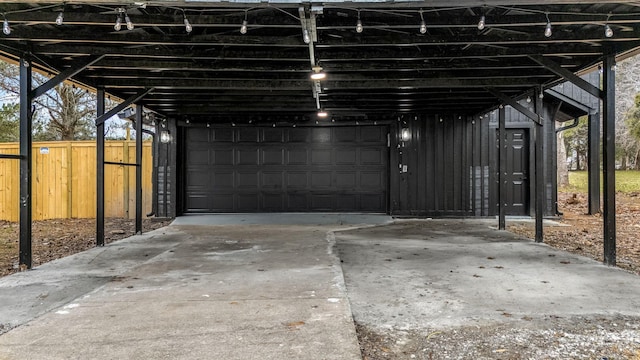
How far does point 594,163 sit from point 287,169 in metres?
7.28

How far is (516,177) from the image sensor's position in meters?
9.11

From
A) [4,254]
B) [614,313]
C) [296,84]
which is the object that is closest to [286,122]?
[296,84]

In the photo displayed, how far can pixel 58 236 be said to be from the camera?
688 centimetres

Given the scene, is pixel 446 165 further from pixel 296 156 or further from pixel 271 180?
pixel 271 180

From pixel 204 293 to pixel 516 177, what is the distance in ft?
25.8

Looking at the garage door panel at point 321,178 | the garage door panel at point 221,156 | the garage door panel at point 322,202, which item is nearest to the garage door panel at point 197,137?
the garage door panel at point 221,156

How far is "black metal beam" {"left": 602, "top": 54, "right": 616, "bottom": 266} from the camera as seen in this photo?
4.45 m

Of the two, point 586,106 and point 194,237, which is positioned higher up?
point 586,106

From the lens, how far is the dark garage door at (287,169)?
9438 mm

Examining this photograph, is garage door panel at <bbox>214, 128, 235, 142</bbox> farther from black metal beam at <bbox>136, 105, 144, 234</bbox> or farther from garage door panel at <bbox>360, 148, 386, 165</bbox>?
garage door panel at <bbox>360, 148, 386, 165</bbox>

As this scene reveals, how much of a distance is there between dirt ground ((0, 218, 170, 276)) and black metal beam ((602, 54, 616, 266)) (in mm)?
6354

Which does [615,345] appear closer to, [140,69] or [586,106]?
[140,69]

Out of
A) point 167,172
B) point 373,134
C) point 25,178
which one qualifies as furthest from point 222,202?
point 25,178

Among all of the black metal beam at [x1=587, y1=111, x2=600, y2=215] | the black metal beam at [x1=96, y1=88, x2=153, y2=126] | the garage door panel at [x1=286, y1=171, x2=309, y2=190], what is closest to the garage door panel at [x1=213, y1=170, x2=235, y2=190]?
the garage door panel at [x1=286, y1=171, x2=309, y2=190]
